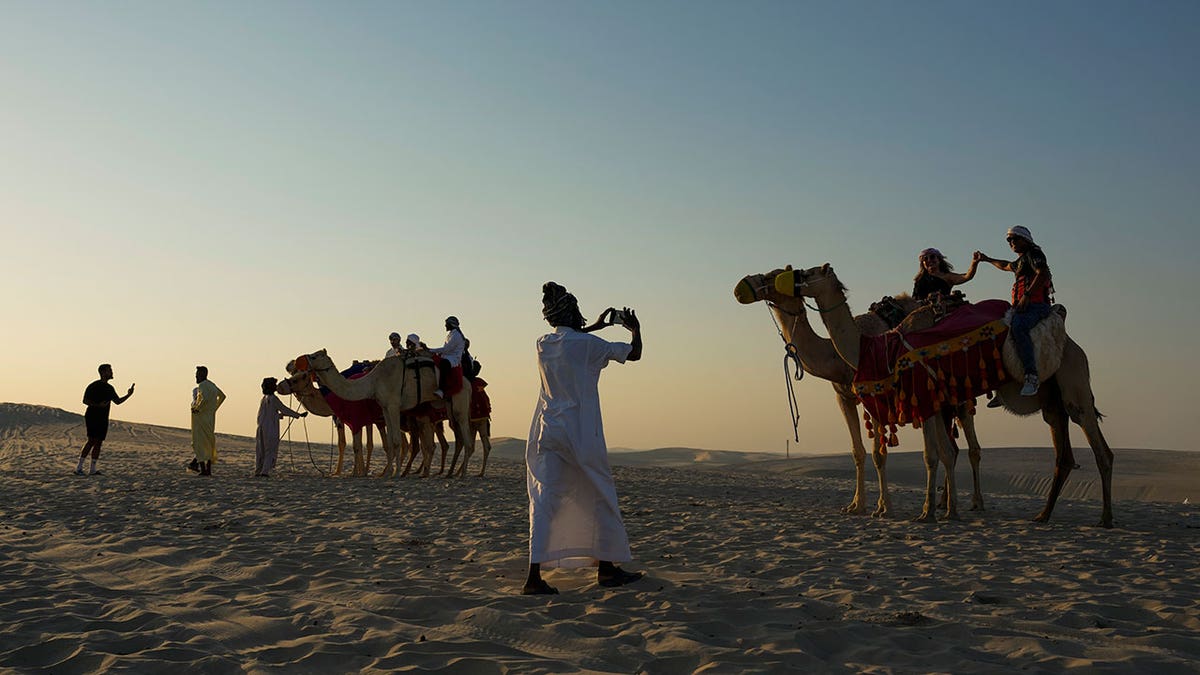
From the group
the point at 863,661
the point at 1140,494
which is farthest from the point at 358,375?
the point at 1140,494

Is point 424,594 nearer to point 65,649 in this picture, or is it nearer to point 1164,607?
point 65,649

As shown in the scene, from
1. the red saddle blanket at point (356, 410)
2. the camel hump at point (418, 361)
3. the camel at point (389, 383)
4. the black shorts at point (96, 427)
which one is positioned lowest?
the black shorts at point (96, 427)

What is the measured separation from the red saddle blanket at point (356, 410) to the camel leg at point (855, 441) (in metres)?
9.94

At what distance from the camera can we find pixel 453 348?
17.6 m

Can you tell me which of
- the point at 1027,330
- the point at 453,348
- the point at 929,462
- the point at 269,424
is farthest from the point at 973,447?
the point at 269,424

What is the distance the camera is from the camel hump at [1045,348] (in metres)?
9.94

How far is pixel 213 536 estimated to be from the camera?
28.7 feet

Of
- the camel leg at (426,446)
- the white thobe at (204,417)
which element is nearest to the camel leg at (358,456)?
the camel leg at (426,446)

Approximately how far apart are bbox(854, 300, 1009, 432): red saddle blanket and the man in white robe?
1234cm

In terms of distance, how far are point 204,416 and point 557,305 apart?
13.4 meters

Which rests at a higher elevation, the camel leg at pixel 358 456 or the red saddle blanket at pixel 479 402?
the red saddle blanket at pixel 479 402

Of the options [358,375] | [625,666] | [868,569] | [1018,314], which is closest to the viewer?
[625,666]

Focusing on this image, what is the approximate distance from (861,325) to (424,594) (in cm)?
773

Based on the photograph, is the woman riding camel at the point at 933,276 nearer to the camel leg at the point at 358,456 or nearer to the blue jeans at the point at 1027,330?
the blue jeans at the point at 1027,330
